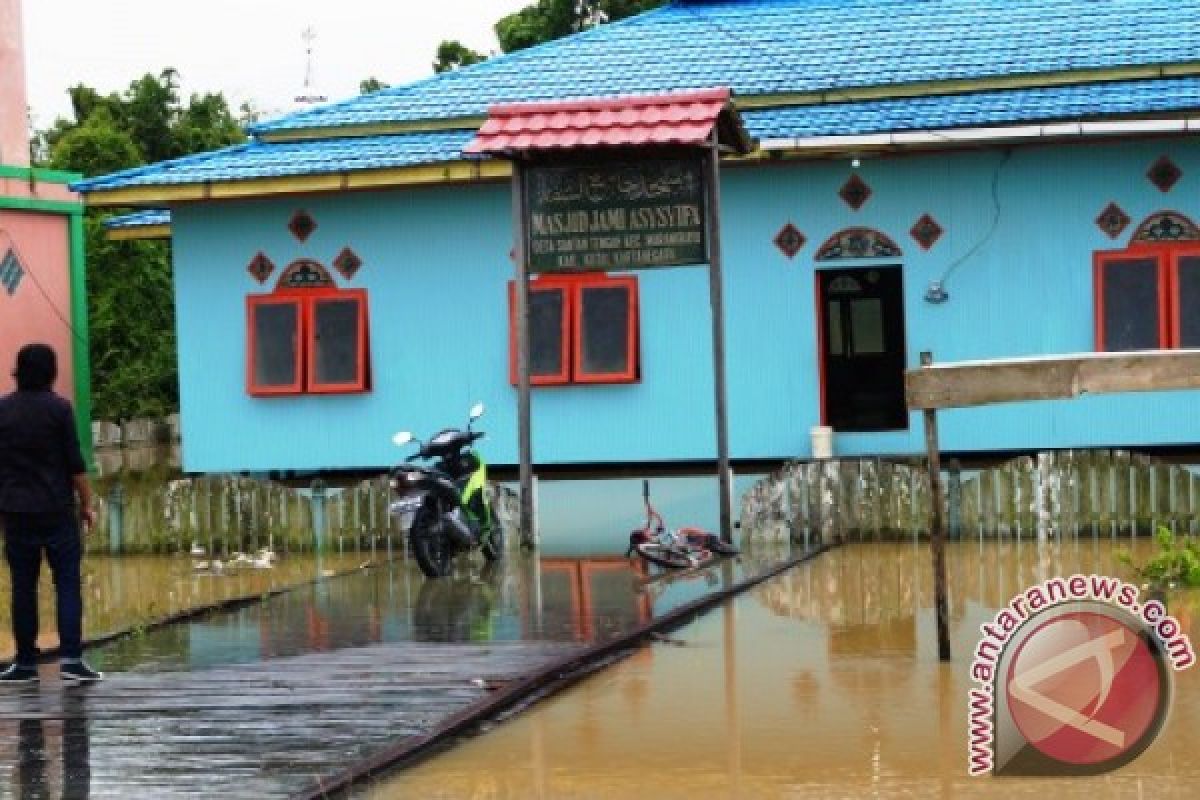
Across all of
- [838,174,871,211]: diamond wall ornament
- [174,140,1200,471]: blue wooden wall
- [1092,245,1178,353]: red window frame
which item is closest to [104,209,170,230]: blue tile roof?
[174,140,1200,471]: blue wooden wall

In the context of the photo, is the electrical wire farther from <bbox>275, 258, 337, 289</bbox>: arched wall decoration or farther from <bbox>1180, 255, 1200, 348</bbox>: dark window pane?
<bbox>275, 258, 337, 289</bbox>: arched wall decoration

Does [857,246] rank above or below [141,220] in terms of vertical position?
below

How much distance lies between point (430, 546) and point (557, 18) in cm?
2570

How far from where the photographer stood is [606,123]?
1688 cm

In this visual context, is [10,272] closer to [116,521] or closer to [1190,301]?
[116,521]

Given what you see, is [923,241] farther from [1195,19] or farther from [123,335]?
[123,335]

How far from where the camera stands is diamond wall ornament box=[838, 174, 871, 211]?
795 inches

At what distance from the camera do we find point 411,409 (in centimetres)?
2119

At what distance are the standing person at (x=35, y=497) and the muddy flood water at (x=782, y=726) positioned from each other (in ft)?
9.16

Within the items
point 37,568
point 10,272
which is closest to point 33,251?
point 10,272

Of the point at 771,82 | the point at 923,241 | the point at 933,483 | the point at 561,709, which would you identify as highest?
the point at 771,82

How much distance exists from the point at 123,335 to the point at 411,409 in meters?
17.0

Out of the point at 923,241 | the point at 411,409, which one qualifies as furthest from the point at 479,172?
the point at 923,241

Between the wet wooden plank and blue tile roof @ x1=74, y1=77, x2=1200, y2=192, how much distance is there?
8.45 metres
